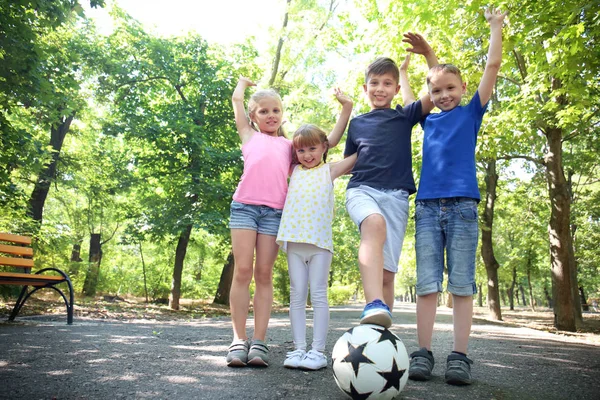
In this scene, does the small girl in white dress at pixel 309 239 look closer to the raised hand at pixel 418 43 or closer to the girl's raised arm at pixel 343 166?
the girl's raised arm at pixel 343 166

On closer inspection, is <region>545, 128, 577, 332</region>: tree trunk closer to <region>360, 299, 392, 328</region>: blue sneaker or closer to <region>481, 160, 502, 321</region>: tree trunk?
<region>481, 160, 502, 321</region>: tree trunk

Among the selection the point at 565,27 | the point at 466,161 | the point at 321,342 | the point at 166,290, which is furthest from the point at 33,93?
the point at 166,290

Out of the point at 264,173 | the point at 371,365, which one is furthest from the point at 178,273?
the point at 371,365

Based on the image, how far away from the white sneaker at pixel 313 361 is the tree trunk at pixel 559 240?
9.15 meters

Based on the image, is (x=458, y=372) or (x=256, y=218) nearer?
(x=458, y=372)

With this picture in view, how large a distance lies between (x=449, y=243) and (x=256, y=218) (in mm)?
1557

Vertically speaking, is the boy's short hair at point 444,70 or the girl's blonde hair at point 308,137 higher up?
the boy's short hair at point 444,70

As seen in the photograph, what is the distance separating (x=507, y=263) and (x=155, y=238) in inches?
1004

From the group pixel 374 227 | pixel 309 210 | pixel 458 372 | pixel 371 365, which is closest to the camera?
pixel 371 365

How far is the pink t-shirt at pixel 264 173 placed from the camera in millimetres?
3590

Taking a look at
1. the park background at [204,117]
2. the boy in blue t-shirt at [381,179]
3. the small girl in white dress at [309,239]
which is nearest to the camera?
the boy in blue t-shirt at [381,179]

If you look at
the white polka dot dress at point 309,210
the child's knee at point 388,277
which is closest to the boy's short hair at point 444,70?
the white polka dot dress at point 309,210

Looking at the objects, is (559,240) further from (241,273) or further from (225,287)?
(225,287)

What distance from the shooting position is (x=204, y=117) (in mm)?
15508
